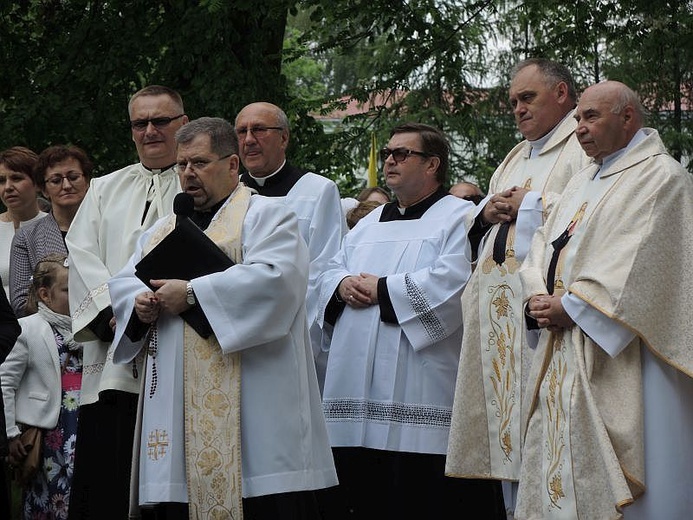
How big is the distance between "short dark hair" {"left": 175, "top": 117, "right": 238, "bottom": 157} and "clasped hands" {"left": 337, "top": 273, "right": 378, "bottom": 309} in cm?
144

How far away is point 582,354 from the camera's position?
21.5 ft

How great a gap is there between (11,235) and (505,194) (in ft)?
11.4

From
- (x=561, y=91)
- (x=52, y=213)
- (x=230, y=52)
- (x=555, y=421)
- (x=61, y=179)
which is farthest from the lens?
(x=230, y=52)

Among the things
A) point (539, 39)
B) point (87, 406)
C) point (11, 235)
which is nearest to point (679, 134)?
point (539, 39)

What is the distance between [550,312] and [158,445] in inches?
77.2

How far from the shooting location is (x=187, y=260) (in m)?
6.66

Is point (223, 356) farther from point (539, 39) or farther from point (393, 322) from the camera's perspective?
point (539, 39)

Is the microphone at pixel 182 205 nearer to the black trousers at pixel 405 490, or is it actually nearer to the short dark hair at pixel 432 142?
the short dark hair at pixel 432 142

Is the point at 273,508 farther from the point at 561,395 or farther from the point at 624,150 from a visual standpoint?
the point at 624,150

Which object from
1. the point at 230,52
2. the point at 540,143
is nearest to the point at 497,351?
the point at 540,143

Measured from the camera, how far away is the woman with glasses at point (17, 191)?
29.6 feet

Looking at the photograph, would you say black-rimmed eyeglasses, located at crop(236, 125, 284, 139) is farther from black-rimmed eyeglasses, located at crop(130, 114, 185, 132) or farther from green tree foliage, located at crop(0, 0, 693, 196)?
green tree foliage, located at crop(0, 0, 693, 196)

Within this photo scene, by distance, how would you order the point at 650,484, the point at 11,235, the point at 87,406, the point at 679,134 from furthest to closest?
the point at 679,134
the point at 11,235
the point at 87,406
the point at 650,484

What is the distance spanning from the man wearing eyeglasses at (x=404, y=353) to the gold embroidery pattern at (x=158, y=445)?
1616 mm
